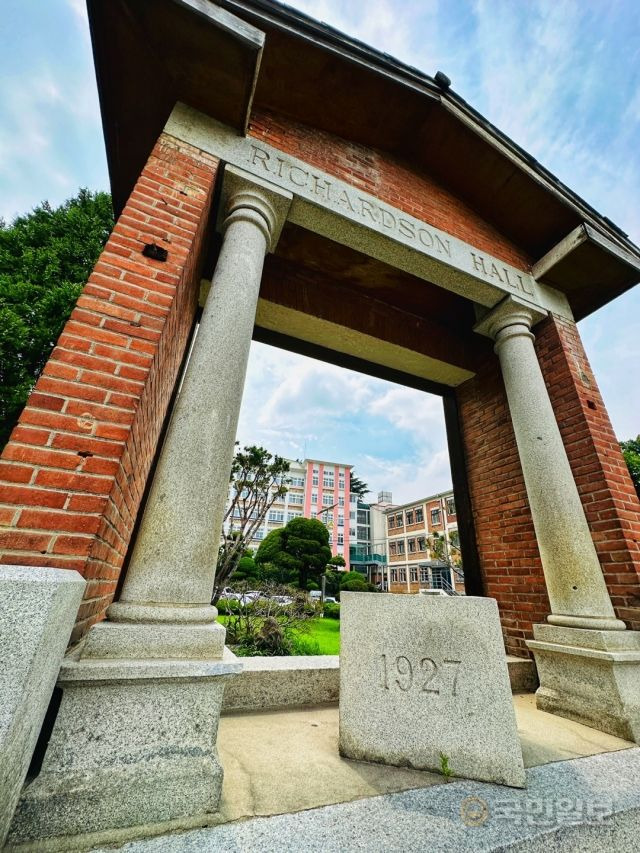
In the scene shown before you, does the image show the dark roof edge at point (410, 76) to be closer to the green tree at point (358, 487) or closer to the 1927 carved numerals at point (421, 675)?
the 1927 carved numerals at point (421, 675)

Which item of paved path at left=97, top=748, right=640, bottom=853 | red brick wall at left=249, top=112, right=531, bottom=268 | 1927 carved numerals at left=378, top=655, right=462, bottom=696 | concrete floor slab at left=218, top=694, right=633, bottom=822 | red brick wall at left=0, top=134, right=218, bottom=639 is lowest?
concrete floor slab at left=218, top=694, right=633, bottom=822

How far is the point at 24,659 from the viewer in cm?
104

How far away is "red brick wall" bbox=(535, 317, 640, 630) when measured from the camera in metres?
3.00

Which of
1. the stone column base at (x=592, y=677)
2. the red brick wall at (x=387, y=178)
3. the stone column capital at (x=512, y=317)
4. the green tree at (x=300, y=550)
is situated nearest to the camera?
the stone column base at (x=592, y=677)

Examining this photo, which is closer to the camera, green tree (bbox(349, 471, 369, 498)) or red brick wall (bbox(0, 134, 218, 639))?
red brick wall (bbox(0, 134, 218, 639))

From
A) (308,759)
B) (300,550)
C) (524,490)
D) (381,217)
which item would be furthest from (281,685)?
(300,550)

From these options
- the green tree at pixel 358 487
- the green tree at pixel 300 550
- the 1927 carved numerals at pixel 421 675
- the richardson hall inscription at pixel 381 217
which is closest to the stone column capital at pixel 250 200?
the richardson hall inscription at pixel 381 217

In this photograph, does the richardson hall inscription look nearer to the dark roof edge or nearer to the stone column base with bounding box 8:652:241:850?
the dark roof edge

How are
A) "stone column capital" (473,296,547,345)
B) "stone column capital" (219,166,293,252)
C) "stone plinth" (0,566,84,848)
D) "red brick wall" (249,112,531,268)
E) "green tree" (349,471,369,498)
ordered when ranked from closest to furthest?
1. "stone plinth" (0,566,84,848)
2. "stone column capital" (219,166,293,252)
3. "red brick wall" (249,112,531,268)
4. "stone column capital" (473,296,547,345)
5. "green tree" (349,471,369,498)

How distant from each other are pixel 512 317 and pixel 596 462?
176cm

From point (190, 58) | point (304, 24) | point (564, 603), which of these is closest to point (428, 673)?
point (564, 603)

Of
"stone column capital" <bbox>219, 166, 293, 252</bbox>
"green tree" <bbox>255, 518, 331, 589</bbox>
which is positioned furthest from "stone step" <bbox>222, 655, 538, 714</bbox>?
"green tree" <bbox>255, 518, 331, 589</bbox>

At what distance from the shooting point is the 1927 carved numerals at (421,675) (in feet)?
6.15

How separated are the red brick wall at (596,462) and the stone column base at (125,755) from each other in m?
3.33
